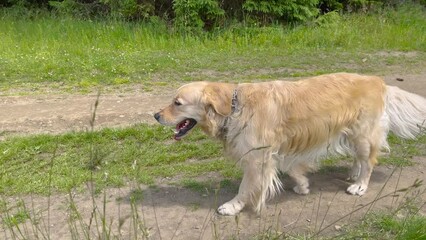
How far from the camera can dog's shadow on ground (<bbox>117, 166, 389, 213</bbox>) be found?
469 centimetres

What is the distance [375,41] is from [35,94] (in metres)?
8.02

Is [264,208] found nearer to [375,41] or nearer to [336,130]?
[336,130]

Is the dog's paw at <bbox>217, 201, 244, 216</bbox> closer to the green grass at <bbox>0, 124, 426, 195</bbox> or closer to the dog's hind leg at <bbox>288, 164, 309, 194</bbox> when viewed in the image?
the green grass at <bbox>0, 124, 426, 195</bbox>

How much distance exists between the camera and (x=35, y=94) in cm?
783

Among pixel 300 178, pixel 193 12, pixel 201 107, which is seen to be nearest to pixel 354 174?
pixel 300 178

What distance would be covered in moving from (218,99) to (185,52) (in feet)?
20.8

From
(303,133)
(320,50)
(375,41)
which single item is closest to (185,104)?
(303,133)

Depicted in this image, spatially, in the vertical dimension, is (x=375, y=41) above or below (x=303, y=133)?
below

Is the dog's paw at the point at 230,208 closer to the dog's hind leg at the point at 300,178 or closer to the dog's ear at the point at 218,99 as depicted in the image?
the dog's hind leg at the point at 300,178

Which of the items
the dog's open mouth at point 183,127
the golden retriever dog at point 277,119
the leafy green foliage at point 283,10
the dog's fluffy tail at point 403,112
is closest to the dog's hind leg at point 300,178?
the golden retriever dog at point 277,119

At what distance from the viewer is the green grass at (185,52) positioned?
8859 millimetres

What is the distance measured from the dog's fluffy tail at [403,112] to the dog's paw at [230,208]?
178cm

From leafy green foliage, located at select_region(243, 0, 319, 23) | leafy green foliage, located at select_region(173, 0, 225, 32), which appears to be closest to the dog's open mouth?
leafy green foliage, located at select_region(173, 0, 225, 32)

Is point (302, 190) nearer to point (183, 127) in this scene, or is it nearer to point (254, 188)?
point (254, 188)
